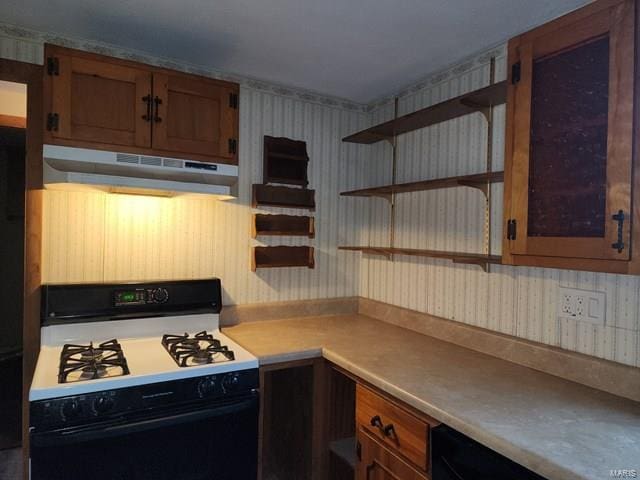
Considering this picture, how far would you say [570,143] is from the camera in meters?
1.22

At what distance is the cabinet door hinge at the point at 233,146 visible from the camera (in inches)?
73.5

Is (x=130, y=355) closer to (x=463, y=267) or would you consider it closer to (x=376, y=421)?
(x=376, y=421)

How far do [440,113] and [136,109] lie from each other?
1325mm

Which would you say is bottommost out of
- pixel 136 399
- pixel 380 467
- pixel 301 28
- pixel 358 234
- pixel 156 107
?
pixel 380 467

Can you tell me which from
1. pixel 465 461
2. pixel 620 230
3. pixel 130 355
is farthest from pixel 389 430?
pixel 130 355

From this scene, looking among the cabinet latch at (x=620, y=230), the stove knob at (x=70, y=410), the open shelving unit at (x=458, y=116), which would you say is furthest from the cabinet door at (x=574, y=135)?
the stove knob at (x=70, y=410)

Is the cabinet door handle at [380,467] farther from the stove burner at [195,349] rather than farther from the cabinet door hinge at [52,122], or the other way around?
the cabinet door hinge at [52,122]

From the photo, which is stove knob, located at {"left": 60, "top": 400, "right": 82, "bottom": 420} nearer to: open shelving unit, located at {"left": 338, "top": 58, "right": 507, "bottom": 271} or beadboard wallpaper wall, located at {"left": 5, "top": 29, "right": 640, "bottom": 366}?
beadboard wallpaper wall, located at {"left": 5, "top": 29, "right": 640, "bottom": 366}

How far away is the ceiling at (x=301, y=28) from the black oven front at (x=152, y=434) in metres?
1.37

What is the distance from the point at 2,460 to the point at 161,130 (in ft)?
6.87

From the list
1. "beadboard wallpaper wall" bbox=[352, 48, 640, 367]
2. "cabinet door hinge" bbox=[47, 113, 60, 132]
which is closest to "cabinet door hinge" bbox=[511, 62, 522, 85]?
"beadboard wallpaper wall" bbox=[352, 48, 640, 367]

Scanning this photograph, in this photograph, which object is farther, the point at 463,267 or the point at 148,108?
the point at 463,267

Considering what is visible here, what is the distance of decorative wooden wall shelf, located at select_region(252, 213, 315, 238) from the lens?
2.24 m

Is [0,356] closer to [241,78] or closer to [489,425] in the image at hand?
[241,78]
